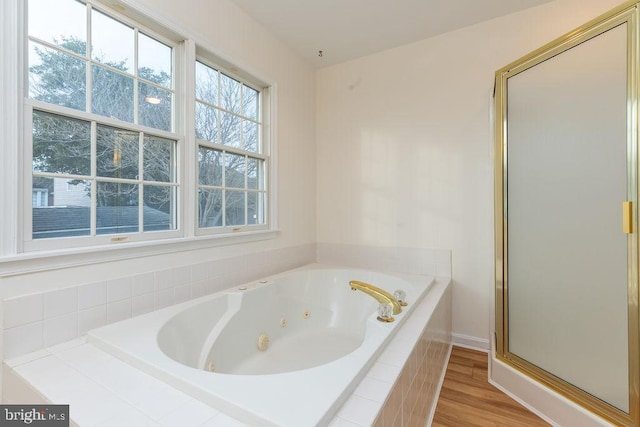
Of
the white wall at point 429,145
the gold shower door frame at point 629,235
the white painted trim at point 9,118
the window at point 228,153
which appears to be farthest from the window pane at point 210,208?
the gold shower door frame at point 629,235

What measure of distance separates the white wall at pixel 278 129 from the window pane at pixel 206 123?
37 cm

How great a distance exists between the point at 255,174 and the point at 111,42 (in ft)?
3.91

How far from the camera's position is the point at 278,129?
2.53m

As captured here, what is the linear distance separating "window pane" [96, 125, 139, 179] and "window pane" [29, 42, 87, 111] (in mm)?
150

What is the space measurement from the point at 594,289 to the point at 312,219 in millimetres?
2151

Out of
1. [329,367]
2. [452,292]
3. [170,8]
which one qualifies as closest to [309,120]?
[170,8]

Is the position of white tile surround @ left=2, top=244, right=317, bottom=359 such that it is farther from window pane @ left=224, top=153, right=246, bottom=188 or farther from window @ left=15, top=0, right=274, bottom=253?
window pane @ left=224, top=153, right=246, bottom=188

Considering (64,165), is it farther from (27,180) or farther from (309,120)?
(309,120)

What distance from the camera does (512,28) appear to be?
2.18 m

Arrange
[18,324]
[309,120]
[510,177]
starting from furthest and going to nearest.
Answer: [309,120], [510,177], [18,324]

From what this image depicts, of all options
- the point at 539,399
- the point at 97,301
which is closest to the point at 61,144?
the point at 97,301

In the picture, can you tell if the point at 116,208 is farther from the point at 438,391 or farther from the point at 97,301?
the point at 438,391

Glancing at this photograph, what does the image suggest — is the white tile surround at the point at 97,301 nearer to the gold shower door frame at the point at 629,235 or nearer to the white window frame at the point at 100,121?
the white window frame at the point at 100,121

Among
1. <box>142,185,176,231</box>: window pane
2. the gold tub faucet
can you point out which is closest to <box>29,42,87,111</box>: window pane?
<box>142,185,176,231</box>: window pane
